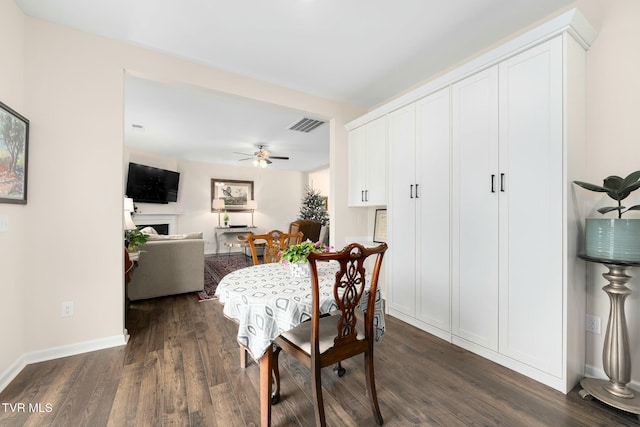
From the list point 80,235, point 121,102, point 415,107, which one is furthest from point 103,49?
point 415,107

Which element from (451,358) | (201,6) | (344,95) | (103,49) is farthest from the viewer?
(344,95)

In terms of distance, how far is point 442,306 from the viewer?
249 centimetres

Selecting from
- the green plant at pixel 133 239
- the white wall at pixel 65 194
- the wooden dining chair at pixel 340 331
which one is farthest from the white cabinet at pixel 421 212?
the green plant at pixel 133 239

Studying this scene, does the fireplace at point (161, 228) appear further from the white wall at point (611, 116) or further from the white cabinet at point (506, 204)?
the white wall at point (611, 116)

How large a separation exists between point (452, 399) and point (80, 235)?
10.0 ft

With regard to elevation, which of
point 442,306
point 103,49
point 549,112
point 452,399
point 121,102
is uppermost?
point 103,49

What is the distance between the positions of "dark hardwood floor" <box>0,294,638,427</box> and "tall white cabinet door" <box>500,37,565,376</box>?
0.31 metres

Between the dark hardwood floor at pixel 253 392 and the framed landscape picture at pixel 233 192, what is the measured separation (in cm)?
575

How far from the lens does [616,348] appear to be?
1615mm

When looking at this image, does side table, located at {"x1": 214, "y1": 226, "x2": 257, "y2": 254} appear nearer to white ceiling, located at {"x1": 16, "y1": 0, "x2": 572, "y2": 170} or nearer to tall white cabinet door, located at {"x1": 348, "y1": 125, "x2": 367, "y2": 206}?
white ceiling, located at {"x1": 16, "y1": 0, "x2": 572, "y2": 170}

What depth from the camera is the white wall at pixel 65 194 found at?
2025 mm

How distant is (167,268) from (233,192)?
14.9ft

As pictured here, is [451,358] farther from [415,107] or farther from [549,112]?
[415,107]

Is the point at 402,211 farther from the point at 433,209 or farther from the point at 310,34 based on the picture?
the point at 310,34
